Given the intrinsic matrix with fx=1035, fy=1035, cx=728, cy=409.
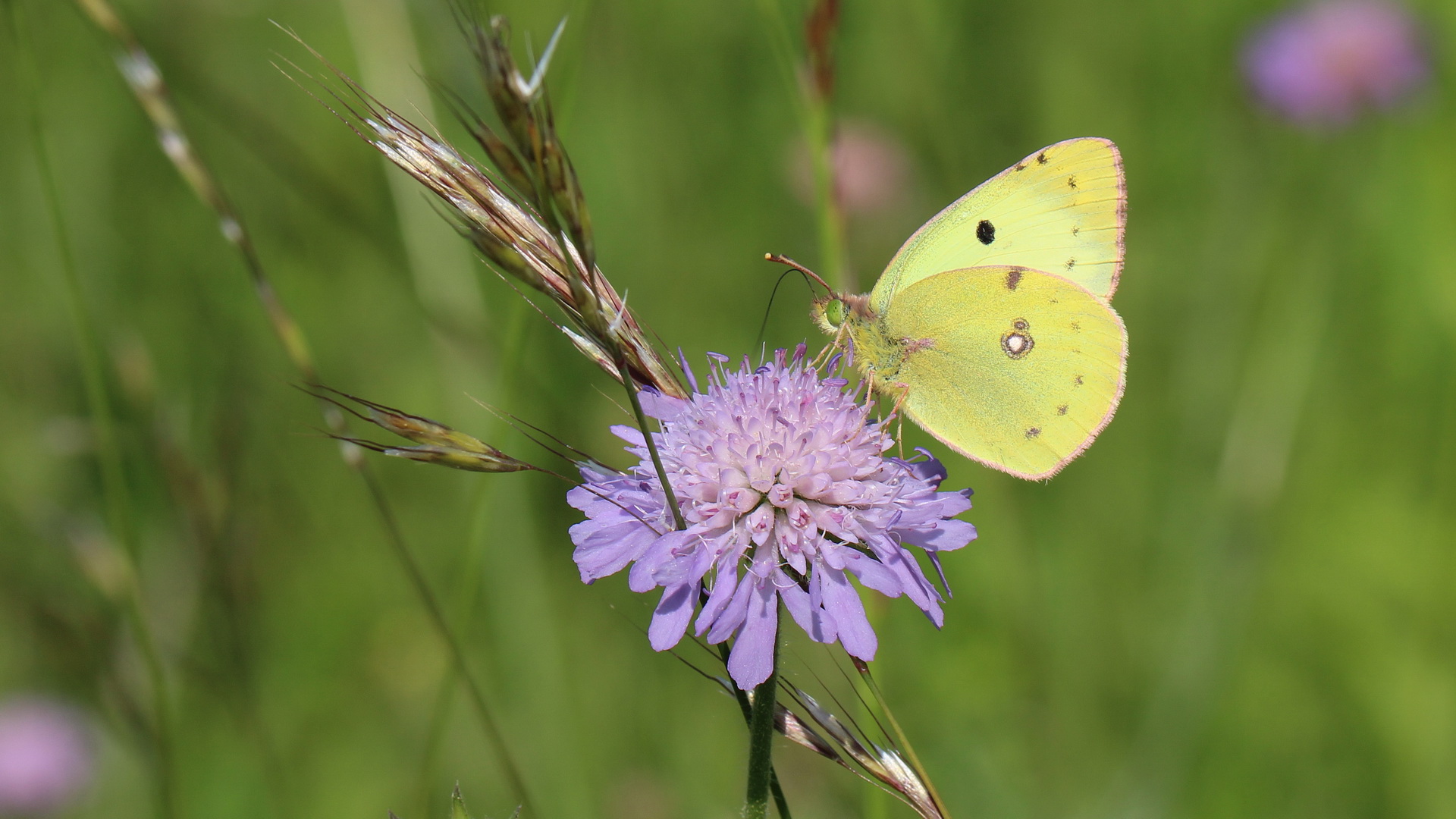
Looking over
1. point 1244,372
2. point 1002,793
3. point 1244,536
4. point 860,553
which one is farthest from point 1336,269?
point 860,553

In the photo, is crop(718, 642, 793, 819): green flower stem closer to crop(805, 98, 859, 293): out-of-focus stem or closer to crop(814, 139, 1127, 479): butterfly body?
crop(814, 139, 1127, 479): butterfly body

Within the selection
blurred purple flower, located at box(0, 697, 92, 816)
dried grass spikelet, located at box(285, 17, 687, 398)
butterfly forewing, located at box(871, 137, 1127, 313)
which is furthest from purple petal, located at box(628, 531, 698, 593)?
blurred purple flower, located at box(0, 697, 92, 816)

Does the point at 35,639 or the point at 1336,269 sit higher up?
the point at 1336,269

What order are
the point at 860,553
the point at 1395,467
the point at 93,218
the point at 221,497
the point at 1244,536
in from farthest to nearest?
the point at 93,218
the point at 1395,467
the point at 1244,536
the point at 221,497
the point at 860,553

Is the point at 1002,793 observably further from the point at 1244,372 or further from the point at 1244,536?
the point at 1244,372

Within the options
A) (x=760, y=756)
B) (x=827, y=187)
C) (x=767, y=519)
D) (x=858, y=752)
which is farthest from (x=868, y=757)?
(x=827, y=187)

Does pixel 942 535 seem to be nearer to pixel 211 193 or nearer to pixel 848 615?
pixel 848 615

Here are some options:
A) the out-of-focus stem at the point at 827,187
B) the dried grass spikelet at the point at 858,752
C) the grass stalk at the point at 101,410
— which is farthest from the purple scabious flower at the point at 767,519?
the grass stalk at the point at 101,410
